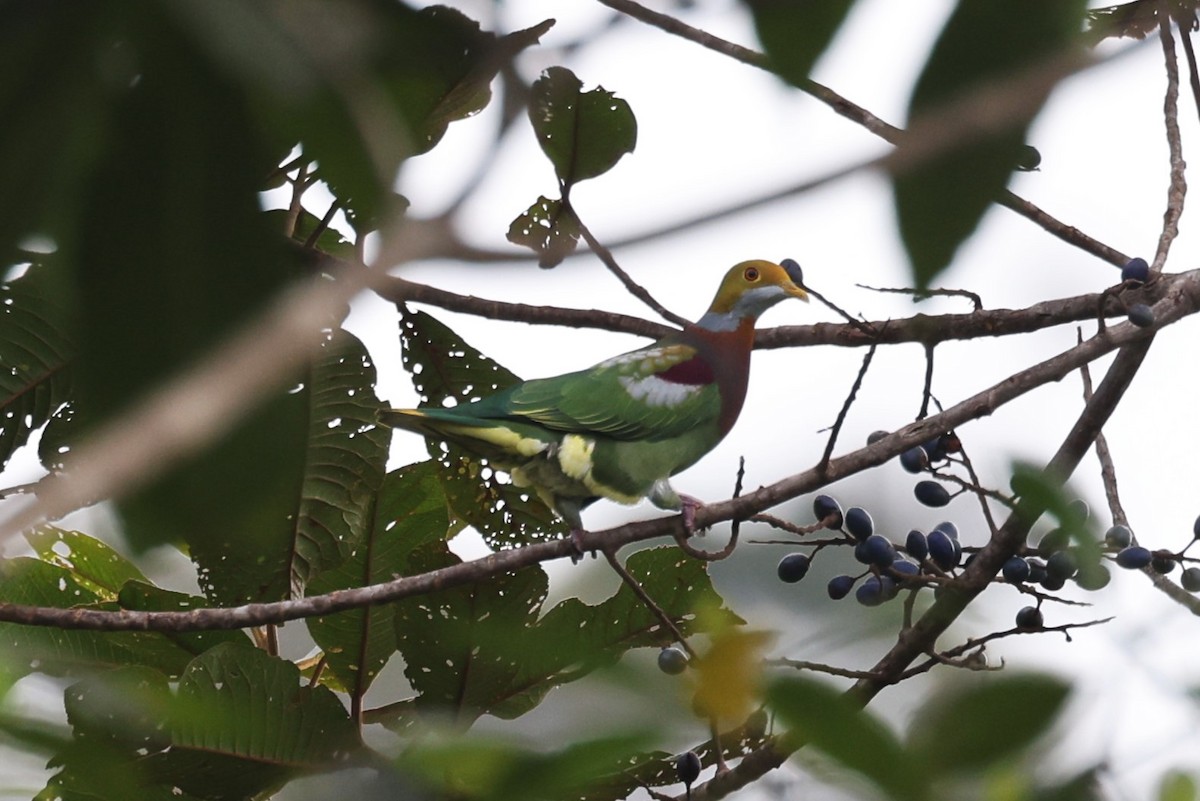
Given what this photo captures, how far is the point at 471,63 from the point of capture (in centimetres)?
57

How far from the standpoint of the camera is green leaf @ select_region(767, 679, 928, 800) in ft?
1.61

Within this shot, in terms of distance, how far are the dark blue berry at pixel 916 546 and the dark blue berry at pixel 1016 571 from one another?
0.37 ft

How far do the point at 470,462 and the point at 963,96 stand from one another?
1969 millimetres

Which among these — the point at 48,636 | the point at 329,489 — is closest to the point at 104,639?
the point at 48,636

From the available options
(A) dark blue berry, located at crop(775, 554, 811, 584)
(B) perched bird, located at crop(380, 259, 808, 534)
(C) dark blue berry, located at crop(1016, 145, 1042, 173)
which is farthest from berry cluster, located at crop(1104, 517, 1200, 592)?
(C) dark blue berry, located at crop(1016, 145, 1042, 173)

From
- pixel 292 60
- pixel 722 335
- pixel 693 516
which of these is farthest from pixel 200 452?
pixel 722 335

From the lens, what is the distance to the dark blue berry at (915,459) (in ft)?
6.55

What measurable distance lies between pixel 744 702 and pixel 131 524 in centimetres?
27

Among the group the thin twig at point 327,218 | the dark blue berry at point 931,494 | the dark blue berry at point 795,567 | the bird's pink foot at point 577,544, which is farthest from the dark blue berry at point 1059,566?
the thin twig at point 327,218

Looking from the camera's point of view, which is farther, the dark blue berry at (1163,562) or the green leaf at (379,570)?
the green leaf at (379,570)

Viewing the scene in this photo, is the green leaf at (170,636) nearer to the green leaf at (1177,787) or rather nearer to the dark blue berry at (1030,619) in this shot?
the dark blue berry at (1030,619)

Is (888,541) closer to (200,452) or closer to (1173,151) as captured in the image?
(1173,151)

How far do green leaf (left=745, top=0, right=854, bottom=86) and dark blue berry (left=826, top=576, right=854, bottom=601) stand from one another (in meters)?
1.46

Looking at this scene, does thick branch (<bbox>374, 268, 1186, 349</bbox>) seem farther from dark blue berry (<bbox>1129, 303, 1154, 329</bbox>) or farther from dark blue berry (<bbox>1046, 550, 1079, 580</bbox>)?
dark blue berry (<bbox>1046, 550, 1079, 580</bbox>)
